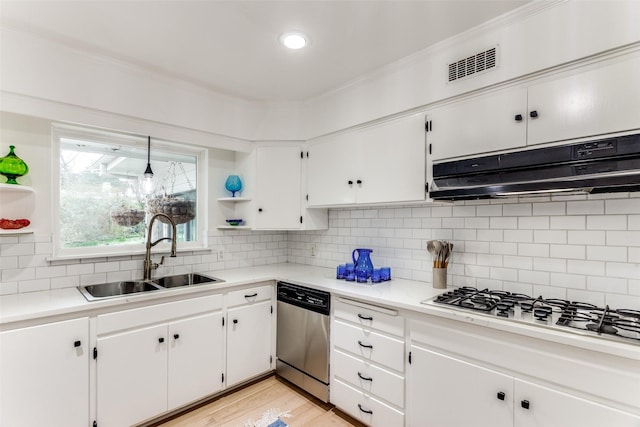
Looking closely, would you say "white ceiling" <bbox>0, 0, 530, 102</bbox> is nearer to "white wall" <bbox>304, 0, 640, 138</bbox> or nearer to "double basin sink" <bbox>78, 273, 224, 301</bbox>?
"white wall" <bbox>304, 0, 640, 138</bbox>

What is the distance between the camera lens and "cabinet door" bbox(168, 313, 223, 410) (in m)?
2.20

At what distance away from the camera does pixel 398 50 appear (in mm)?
2066

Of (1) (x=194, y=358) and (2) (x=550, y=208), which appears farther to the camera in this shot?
(1) (x=194, y=358)

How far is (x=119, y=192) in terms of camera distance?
8.45 feet

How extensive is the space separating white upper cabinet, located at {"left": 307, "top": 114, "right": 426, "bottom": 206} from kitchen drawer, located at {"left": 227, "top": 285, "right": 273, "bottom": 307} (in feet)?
2.96

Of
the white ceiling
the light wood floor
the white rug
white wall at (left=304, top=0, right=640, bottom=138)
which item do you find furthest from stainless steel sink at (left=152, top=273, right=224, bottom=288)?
white wall at (left=304, top=0, right=640, bottom=138)

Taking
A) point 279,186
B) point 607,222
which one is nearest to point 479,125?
point 607,222

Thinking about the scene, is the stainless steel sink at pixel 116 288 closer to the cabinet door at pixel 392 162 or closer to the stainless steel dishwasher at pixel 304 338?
the stainless steel dishwasher at pixel 304 338

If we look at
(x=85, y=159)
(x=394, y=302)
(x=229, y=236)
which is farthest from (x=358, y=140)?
(x=85, y=159)

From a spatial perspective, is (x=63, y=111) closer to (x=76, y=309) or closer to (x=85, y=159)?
(x=85, y=159)

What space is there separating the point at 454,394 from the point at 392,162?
1.51m

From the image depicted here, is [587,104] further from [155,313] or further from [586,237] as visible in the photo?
[155,313]

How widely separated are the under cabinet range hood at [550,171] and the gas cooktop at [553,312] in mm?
613

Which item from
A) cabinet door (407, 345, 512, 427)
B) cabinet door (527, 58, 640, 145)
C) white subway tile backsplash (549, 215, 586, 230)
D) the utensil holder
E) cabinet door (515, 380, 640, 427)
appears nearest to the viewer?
cabinet door (515, 380, 640, 427)
